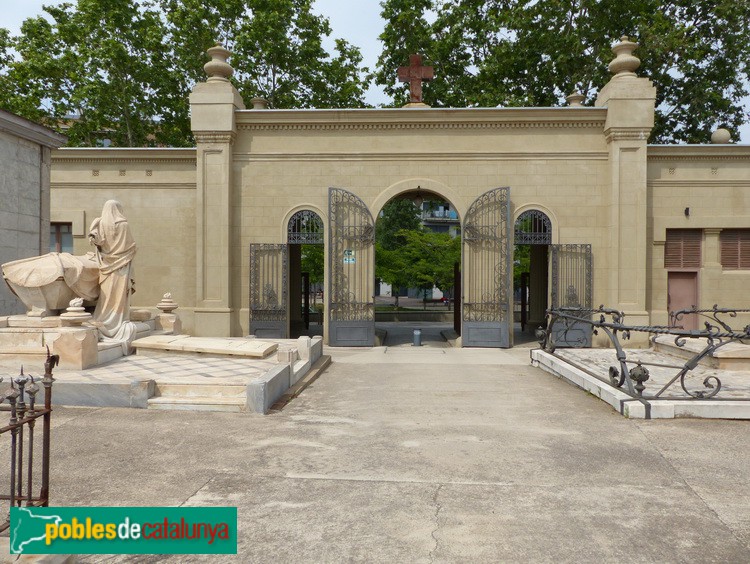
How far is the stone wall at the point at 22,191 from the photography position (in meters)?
11.5

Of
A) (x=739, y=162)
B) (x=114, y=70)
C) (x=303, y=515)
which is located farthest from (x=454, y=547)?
(x=114, y=70)

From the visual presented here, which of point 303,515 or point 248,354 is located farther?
point 248,354

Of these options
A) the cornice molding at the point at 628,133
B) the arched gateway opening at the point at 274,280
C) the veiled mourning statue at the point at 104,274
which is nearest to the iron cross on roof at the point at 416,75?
the arched gateway opening at the point at 274,280

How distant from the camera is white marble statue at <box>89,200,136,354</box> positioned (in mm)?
9789

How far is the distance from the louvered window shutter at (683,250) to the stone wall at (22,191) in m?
16.6

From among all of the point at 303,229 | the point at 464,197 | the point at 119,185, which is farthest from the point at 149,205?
the point at 464,197

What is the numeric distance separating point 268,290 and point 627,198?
1039 cm

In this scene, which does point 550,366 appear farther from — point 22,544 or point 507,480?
point 22,544

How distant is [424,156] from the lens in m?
15.2

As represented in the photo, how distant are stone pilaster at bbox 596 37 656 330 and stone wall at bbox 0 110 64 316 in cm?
1444

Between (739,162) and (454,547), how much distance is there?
1618 cm

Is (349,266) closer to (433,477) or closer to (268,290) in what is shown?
(268,290)

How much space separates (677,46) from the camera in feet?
70.2

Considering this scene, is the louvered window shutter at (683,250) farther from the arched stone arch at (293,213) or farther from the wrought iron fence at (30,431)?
the wrought iron fence at (30,431)
